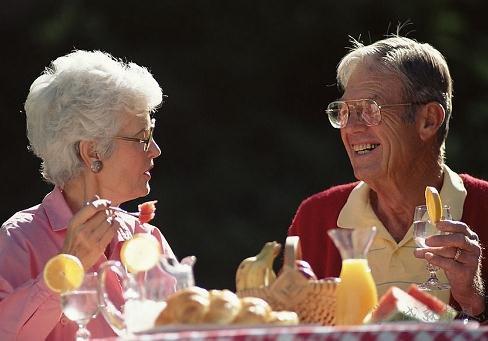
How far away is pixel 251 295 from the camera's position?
320cm

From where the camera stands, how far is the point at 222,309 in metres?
2.85

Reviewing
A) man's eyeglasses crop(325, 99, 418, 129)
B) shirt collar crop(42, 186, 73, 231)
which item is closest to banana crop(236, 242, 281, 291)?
shirt collar crop(42, 186, 73, 231)

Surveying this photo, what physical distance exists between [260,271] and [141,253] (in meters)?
0.31


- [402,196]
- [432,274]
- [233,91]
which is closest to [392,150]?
[402,196]

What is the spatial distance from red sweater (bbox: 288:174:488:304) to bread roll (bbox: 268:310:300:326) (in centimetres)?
165

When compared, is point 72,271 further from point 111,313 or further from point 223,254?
point 223,254

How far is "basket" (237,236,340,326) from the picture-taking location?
3.14 m

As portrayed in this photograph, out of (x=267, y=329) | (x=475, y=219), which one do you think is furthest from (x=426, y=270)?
(x=267, y=329)

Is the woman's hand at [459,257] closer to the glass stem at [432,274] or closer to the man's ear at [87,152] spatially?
the glass stem at [432,274]

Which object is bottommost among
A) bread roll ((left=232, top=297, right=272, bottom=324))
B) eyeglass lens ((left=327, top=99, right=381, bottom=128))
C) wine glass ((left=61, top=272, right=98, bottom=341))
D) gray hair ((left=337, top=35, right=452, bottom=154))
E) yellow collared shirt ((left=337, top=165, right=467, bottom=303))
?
yellow collared shirt ((left=337, top=165, right=467, bottom=303))

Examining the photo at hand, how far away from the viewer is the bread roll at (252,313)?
9.39ft

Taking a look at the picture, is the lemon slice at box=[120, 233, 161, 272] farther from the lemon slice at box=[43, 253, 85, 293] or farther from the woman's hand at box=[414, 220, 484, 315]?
the woman's hand at box=[414, 220, 484, 315]

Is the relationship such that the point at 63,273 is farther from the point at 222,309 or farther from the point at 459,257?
the point at 459,257

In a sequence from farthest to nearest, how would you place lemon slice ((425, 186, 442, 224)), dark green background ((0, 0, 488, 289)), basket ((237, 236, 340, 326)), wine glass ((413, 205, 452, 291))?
dark green background ((0, 0, 488, 289)) → wine glass ((413, 205, 452, 291)) → lemon slice ((425, 186, 442, 224)) → basket ((237, 236, 340, 326))
